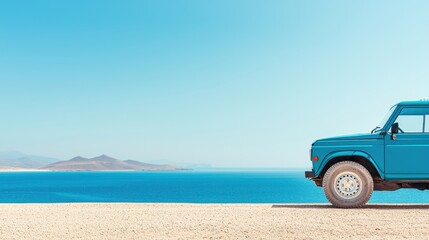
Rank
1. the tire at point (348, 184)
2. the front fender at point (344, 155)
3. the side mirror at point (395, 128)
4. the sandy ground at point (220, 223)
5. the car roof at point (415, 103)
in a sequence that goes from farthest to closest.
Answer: the front fender at point (344, 155)
the tire at point (348, 184)
the car roof at point (415, 103)
the side mirror at point (395, 128)
the sandy ground at point (220, 223)

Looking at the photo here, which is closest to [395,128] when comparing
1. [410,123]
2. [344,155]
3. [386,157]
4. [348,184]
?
[410,123]

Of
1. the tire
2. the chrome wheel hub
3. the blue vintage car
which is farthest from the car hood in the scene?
the chrome wheel hub

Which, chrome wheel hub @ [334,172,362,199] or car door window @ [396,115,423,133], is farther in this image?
chrome wheel hub @ [334,172,362,199]

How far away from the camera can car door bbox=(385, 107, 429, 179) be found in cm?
→ 1241

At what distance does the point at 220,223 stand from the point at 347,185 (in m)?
3.75

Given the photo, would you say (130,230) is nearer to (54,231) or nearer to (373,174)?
(54,231)

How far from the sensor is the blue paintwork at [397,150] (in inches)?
488

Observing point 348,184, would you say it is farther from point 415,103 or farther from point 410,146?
point 415,103

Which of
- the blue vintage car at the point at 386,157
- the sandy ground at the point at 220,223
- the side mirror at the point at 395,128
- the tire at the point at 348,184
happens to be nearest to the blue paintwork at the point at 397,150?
the blue vintage car at the point at 386,157

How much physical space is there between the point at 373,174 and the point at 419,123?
5.23 feet

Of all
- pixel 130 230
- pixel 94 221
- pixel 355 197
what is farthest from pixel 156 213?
pixel 355 197

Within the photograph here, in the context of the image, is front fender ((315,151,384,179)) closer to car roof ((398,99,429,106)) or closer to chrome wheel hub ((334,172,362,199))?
chrome wheel hub ((334,172,362,199))

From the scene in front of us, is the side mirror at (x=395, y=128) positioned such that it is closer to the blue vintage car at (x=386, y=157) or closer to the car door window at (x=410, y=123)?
the blue vintage car at (x=386, y=157)

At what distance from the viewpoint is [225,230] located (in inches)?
383
